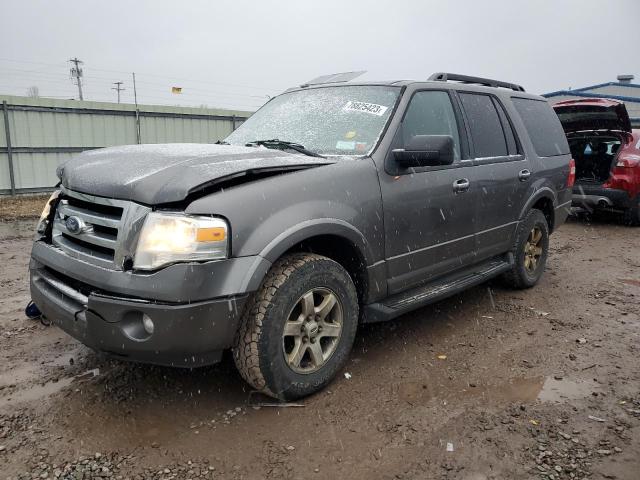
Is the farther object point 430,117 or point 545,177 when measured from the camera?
point 545,177

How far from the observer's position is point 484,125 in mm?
4285

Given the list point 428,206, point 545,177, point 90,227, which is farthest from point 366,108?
point 545,177

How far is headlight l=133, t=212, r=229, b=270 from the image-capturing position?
7.85ft

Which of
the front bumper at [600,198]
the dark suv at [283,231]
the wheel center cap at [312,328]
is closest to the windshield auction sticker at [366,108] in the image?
the dark suv at [283,231]

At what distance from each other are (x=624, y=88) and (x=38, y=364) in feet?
97.6

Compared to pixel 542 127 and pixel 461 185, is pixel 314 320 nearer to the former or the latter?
pixel 461 185

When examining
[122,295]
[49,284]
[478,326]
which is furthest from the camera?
[478,326]

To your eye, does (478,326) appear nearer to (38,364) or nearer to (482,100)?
(482,100)

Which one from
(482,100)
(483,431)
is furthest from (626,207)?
(483,431)

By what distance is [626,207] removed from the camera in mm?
8453

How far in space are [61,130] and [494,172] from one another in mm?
11515

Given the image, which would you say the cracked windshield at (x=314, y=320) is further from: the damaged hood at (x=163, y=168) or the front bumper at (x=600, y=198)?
the front bumper at (x=600, y=198)

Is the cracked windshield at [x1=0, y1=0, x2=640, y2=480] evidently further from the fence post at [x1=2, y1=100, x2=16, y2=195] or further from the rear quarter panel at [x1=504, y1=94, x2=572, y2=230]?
the fence post at [x1=2, y1=100, x2=16, y2=195]

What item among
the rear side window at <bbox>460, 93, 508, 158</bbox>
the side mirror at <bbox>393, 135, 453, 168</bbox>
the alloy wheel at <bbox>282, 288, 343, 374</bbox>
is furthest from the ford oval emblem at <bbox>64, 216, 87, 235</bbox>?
the rear side window at <bbox>460, 93, 508, 158</bbox>
